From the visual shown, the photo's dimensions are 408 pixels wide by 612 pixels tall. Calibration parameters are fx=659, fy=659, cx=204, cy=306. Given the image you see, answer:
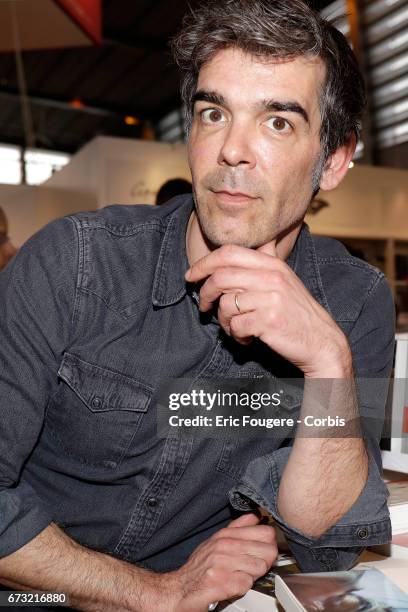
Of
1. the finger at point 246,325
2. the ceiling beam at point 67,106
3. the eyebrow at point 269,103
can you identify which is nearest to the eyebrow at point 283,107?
the eyebrow at point 269,103

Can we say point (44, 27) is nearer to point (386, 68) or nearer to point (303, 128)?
point (303, 128)

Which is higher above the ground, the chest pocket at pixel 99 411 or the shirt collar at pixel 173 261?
the shirt collar at pixel 173 261

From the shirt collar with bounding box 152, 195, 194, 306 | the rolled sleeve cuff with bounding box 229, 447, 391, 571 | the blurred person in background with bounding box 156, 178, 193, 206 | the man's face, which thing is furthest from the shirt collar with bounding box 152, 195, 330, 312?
the blurred person in background with bounding box 156, 178, 193, 206

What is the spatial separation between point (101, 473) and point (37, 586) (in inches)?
8.4

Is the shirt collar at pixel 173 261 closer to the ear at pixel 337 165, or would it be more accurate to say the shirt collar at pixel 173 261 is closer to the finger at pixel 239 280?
the finger at pixel 239 280

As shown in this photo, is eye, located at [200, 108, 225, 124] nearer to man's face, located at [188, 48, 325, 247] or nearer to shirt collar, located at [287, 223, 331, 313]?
man's face, located at [188, 48, 325, 247]

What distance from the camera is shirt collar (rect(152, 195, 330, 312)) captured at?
123cm

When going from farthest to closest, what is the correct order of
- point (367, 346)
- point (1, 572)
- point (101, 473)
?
point (367, 346), point (101, 473), point (1, 572)

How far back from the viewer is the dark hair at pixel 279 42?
4.01 feet

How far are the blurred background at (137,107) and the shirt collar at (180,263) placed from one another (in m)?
0.44

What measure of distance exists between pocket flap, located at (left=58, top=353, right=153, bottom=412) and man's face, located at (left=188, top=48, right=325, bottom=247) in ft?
1.00

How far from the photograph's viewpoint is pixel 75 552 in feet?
3.50

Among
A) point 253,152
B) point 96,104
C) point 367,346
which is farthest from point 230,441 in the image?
point 96,104

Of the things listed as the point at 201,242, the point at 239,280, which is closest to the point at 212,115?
the point at 201,242
